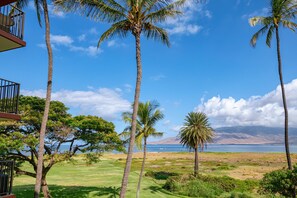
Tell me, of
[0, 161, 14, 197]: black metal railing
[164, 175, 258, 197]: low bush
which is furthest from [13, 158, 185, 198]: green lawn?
[0, 161, 14, 197]: black metal railing

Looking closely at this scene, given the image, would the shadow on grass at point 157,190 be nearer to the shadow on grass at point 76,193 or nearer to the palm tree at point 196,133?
the shadow on grass at point 76,193

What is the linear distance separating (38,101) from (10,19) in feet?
39.9

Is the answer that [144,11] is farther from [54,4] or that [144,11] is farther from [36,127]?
[36,127]

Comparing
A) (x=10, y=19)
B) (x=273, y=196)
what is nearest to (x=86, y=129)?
(x=10, y=19)

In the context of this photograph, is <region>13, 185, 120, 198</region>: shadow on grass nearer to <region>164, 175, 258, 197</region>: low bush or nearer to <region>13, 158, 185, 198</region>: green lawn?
<region>13, 158, 185, 198</region>: green lawn

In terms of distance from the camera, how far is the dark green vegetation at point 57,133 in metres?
25.0

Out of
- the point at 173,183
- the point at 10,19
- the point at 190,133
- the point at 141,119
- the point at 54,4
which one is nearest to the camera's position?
the point at 10,19

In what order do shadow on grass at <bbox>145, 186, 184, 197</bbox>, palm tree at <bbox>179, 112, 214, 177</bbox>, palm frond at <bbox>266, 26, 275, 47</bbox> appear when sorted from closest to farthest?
palm frond at <bbox>266, 26, 275, 47</bbox> < shadow on grass at <bbox>145, 186, 184, 197</bbox> < palm tree at <bbox>179, 112, 214, 177</bbox>

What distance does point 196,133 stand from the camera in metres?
47.7

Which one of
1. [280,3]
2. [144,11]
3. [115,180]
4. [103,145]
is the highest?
[280,3]

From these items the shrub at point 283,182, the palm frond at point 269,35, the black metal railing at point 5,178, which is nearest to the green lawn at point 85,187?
the shrub at point 283,182

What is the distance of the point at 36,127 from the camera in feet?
85.8

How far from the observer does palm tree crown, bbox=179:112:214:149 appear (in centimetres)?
4775

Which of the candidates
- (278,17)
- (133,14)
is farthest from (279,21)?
(133,14)
